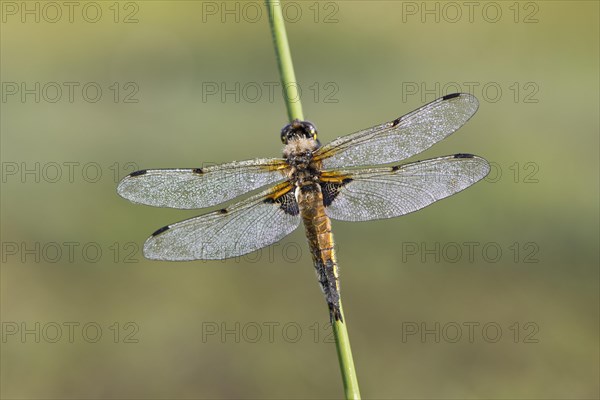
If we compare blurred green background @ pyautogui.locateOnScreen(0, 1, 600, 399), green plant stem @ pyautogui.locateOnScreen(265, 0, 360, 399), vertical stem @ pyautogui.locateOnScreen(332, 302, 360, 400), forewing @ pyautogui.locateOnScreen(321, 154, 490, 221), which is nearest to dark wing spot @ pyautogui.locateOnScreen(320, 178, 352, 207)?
forewing @ pyautogui.locateOnScreen(321, 154, 490, 221)

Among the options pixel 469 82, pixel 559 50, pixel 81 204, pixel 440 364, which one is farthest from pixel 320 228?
pixel 559 50

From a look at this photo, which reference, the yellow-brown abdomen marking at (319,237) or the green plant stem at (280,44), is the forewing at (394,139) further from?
the green plant stem at (280,44)

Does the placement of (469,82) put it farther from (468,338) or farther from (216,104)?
(468,338)

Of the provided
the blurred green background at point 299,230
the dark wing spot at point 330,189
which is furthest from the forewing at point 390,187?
the blurred green background at point 299,230

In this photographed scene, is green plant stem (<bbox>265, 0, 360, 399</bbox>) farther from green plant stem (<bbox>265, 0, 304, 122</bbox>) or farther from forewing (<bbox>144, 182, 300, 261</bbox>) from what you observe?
forewing (<bbox>144, 182, 300, 261</bbox>)

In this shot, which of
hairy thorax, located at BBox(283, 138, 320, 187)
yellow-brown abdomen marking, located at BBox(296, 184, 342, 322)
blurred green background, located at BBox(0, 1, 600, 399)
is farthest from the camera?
blurred green background, located at BBox(0, 1, 600, 399)

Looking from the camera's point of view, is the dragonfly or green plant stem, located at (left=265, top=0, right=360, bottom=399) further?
the dragonfly

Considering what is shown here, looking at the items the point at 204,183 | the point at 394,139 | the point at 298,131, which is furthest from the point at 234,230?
the point at 394,139
